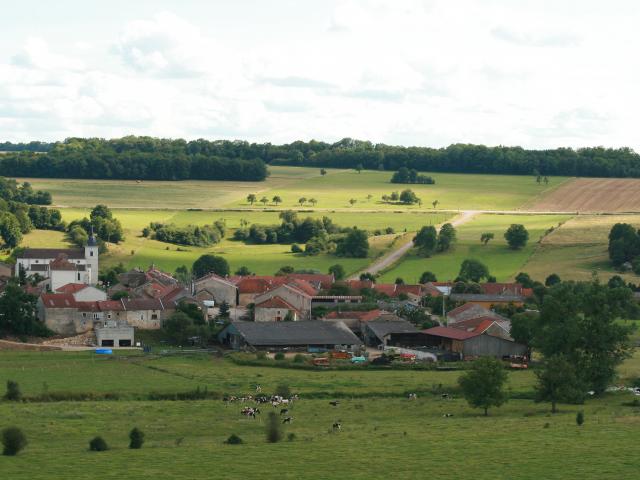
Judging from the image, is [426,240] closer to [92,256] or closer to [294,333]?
[92,256]

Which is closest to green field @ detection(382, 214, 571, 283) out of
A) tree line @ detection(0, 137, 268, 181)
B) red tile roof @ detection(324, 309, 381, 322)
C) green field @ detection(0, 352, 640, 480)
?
red tile roof @ detection(324, 309, 381, 322)

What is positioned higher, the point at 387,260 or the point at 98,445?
the point at 98,445

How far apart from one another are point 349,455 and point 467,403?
16.4 m

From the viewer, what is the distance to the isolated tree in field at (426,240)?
411 ft

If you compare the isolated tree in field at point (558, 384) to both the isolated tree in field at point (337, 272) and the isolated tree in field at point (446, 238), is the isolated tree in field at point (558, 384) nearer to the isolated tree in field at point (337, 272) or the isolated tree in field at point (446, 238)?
the isolated tree in field at point (337, 272)

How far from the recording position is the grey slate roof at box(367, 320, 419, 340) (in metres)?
80.6

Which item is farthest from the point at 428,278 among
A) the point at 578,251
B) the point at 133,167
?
the point at 133,167

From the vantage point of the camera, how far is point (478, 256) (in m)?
124

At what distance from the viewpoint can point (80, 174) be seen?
176500 millimetres

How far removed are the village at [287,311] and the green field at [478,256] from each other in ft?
28.0

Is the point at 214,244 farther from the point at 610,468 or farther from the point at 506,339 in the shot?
the point at 610,468

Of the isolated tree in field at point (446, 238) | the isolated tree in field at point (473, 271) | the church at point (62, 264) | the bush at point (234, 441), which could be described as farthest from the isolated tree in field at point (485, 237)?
the bush at point (234, 441)

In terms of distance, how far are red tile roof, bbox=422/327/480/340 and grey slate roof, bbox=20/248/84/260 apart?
1722 inches

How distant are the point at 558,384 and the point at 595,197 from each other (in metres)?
109
